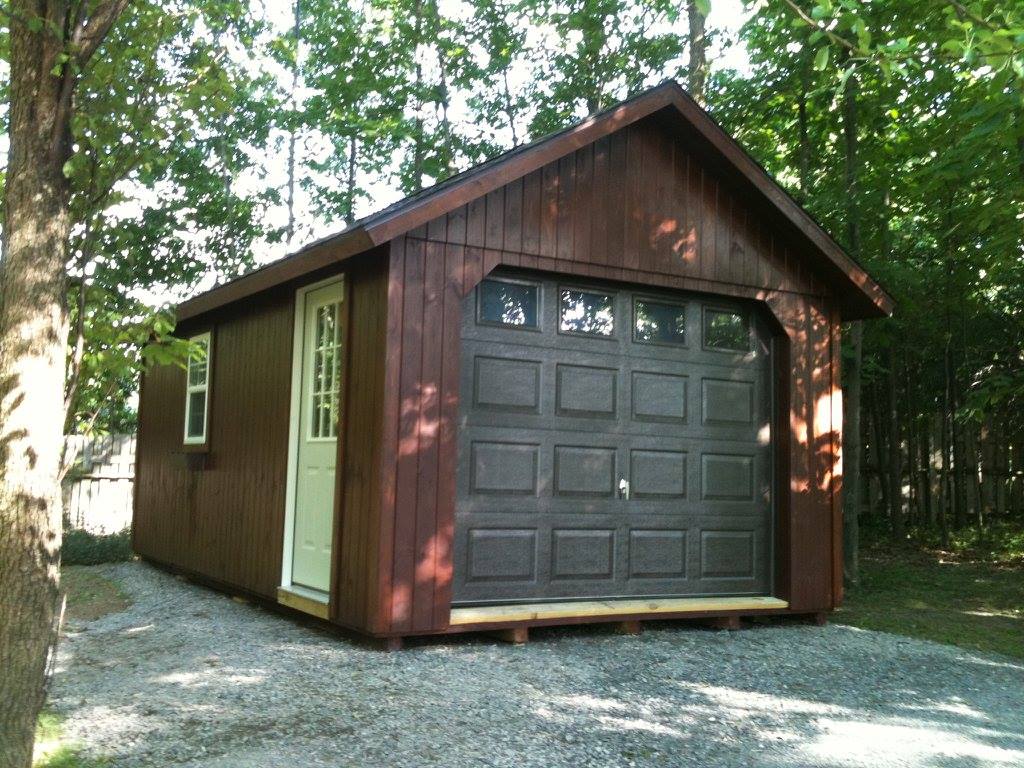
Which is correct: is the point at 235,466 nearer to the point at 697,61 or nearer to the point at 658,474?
the point at 658,474

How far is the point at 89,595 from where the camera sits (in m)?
9.42

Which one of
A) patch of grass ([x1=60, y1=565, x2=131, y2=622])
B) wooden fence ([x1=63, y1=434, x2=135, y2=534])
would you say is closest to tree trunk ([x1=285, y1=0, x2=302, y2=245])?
wooden fence ([x1=63, y1=434, x2=135, y2=534])

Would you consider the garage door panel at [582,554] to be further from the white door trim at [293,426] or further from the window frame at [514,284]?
the white door trim at [293,426]

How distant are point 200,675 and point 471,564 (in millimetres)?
2140

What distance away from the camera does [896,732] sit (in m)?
5.27

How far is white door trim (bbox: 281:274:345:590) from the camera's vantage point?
8.23 m

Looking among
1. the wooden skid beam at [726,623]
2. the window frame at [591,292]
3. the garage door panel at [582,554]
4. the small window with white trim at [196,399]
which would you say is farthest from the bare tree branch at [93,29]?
the small window with white trim at [196,399]

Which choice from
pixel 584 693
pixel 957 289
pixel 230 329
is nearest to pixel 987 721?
pixel 584 693

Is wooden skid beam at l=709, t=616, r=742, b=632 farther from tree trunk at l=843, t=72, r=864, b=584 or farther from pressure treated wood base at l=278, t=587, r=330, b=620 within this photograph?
tree trunk at l=843, t=72, r=864, b=584

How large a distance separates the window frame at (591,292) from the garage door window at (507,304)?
191mm

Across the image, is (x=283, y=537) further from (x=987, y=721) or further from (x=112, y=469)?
(x=112, y=469)

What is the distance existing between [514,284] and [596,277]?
27.5 inches

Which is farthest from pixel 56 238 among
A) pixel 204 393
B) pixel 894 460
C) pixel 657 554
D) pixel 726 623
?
pixel 894 460

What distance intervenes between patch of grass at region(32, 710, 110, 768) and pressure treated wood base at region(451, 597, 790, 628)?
2.81m
